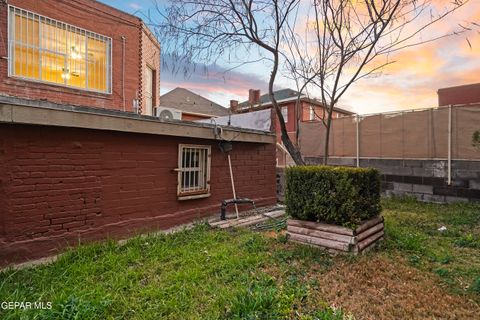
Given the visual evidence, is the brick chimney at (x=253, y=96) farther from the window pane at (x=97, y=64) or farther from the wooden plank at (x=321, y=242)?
the wooden plank at (x=321, y=242)

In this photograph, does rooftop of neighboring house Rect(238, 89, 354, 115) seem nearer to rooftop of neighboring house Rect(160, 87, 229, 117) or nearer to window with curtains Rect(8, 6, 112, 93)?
rooftop of neighboring house Rect(160, 87, 229, 117)

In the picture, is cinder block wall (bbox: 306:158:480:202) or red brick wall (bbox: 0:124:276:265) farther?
cinder block wall (bbox: 306:158:480:202)

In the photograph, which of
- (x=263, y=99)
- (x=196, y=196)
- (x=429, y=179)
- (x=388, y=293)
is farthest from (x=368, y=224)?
(x=263, y=99)

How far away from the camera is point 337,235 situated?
3908 millimetres

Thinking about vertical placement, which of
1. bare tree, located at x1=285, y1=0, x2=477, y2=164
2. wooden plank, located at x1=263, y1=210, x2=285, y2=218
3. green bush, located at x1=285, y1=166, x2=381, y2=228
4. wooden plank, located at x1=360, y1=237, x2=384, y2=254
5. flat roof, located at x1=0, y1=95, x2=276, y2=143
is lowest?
wooden plank, located at x1=263, y1=210, x2=285, y2=218

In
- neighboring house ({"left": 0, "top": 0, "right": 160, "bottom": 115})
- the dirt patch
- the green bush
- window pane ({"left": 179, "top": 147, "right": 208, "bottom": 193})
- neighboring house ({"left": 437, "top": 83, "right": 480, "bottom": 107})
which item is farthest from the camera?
neighboring house ({"left": 437, "top": 83, "right": 480, "bottom": 107})

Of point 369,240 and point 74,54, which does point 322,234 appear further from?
point 74,54

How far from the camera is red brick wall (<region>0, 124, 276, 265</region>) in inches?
147

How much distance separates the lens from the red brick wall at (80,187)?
3736 mm

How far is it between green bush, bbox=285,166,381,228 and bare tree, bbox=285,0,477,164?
206cm

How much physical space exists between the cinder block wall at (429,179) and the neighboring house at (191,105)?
13514 mm

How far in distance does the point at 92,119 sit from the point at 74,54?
5.60 metres

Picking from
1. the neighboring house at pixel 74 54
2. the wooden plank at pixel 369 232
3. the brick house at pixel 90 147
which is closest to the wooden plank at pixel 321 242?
the wooden plank at pixel 369 232

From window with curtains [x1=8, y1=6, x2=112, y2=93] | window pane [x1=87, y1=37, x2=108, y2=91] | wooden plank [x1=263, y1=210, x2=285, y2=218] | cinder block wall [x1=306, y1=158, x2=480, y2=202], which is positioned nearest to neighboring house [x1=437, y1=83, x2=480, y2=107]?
cinder block wall [x1=306, y1=158, x2=480, y2=202]
